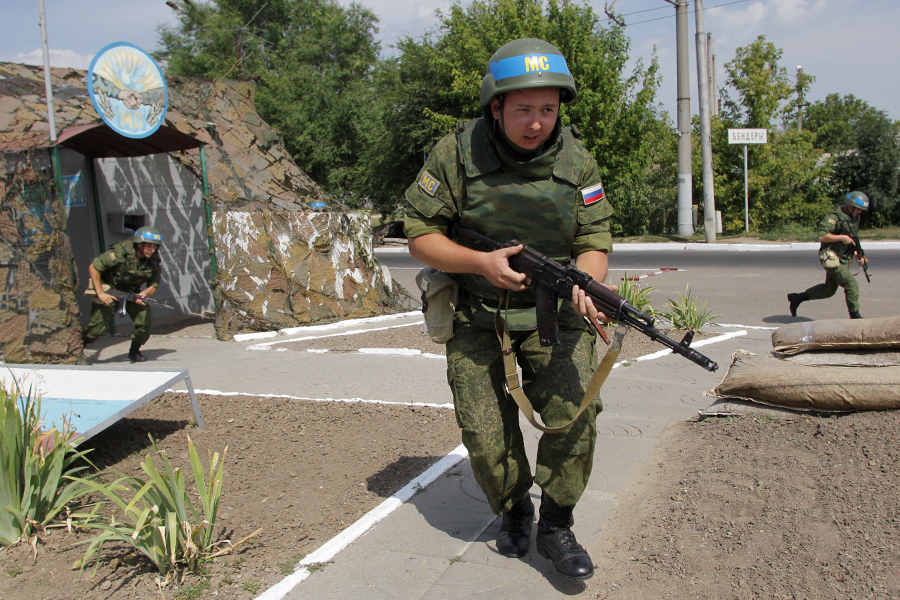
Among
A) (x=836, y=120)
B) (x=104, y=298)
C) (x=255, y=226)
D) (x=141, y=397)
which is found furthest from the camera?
(x=836, y=120)

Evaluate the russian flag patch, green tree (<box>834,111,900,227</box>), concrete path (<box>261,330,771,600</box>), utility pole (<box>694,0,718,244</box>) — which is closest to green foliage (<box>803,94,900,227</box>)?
green tree (<box>834,111,900,227</box>)

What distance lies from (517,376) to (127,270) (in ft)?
19.6

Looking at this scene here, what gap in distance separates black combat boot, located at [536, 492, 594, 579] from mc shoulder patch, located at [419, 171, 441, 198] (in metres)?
1.30

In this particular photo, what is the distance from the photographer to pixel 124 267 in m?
7.39

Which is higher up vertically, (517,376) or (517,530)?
(517,376)

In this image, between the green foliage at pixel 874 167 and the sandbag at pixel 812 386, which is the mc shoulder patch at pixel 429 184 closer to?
the sandbag at pixel 812 386

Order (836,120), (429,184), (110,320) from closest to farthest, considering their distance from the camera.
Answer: (429,184) → (110,320) → (836,120)

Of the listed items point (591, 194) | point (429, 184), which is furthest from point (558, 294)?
point (429, 184)

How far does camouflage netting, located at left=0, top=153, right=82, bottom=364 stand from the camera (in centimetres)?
657

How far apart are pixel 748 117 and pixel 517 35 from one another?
7.88 m

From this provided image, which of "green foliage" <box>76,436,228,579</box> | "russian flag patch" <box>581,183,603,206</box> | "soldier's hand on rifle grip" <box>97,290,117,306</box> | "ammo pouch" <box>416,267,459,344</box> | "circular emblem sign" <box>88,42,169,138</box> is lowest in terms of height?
"green foliage" <box>76,436,228,579</box>

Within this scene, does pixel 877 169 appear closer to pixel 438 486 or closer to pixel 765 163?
pixel 765 163

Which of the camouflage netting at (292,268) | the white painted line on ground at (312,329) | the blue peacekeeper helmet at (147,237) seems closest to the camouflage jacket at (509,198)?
the blue peacekeeper helmet at (147,237)

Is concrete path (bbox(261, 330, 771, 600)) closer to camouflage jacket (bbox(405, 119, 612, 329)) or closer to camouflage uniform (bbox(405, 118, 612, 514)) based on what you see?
camouflage uniform (bbox(405, 118, 612, 514))
